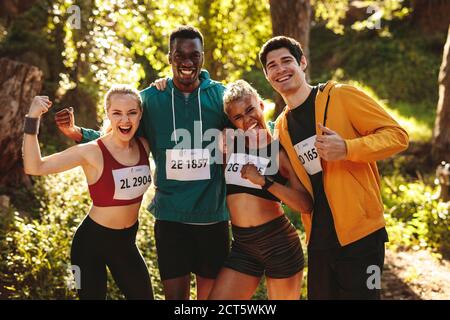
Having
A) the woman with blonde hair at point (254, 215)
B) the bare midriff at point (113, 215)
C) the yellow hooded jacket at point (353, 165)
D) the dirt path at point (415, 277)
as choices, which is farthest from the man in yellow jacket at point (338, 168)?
the dirt path at point (415, 277)

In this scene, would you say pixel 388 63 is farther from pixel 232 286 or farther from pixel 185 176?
pixel 232 286

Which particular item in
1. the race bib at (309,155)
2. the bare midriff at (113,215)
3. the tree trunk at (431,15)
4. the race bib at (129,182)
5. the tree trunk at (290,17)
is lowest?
the bare midriff at (113,215)

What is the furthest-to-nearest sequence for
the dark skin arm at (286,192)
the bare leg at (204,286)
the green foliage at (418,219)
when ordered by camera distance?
the green foliage at (418,219) → the bare leg at (204,286) → the dark skin arm at (286,192)

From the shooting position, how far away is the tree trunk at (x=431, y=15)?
15.7 metres

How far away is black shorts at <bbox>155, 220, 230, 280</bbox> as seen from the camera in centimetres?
377

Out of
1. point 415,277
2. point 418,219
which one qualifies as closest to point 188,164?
point 415,277

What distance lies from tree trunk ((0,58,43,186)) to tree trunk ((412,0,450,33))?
1260 cm

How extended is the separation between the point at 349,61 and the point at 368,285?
1437 centimetres

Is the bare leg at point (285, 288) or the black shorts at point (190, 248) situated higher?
the black shorts at point (190, 248)

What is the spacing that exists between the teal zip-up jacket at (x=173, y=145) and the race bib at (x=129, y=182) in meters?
0.20

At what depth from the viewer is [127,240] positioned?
3.70m

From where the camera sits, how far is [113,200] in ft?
11.8

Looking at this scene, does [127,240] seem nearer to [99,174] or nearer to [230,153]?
[99,174]

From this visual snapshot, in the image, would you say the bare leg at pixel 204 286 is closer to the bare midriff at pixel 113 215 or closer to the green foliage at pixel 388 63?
the bare midriff at pixel 113 215
